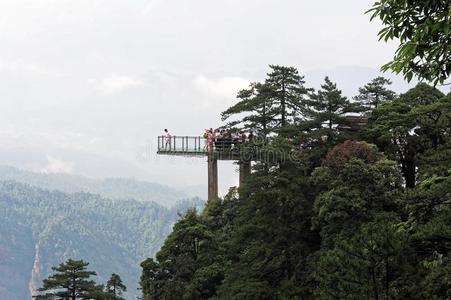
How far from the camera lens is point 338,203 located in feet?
68.0

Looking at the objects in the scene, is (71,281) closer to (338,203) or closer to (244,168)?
(244,168)

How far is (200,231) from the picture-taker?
30969mm

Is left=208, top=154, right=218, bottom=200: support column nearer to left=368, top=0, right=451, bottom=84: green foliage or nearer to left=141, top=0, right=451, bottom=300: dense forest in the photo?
left=141, top=0, right=451, bottom=300: dense forest

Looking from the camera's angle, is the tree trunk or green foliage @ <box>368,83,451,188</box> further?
the tree trunk

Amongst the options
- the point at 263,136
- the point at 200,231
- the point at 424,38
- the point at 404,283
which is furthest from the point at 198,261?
the point at 424,38

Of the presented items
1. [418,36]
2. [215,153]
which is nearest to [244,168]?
[215,153]

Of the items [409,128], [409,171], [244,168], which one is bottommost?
[409,171]

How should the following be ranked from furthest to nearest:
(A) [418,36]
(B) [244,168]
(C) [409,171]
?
(B) [244,168] → (C) [409,171] → (A) [418,36]

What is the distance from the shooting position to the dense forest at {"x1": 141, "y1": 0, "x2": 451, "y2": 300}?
33.7 feet

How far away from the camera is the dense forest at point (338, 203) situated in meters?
10.3

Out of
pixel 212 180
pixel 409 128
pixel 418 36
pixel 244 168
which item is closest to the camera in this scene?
pixel 418 36

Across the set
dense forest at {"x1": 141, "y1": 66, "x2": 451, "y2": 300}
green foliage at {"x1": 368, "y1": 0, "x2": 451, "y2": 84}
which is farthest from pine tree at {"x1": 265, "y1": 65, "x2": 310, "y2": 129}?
green foliage at {"x1": 368, "y1": 0, "x2": 451, "y2": 84}

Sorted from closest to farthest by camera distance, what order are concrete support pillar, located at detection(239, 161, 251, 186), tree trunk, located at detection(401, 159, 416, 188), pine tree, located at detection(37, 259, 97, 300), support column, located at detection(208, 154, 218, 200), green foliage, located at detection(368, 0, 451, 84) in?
1. green foliage, located at detection(368, 0, 451, 84)
2. tree trunk, located at detection(401, 159, 416, 188)
3. pine tree, located at detection(37, 259, 97, 300)
4. concrete support pillar, located at detection(239, 161, 251, 186)
5. support column, located at detection(208, 154, 218, 200)

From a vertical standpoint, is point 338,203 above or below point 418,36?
below
